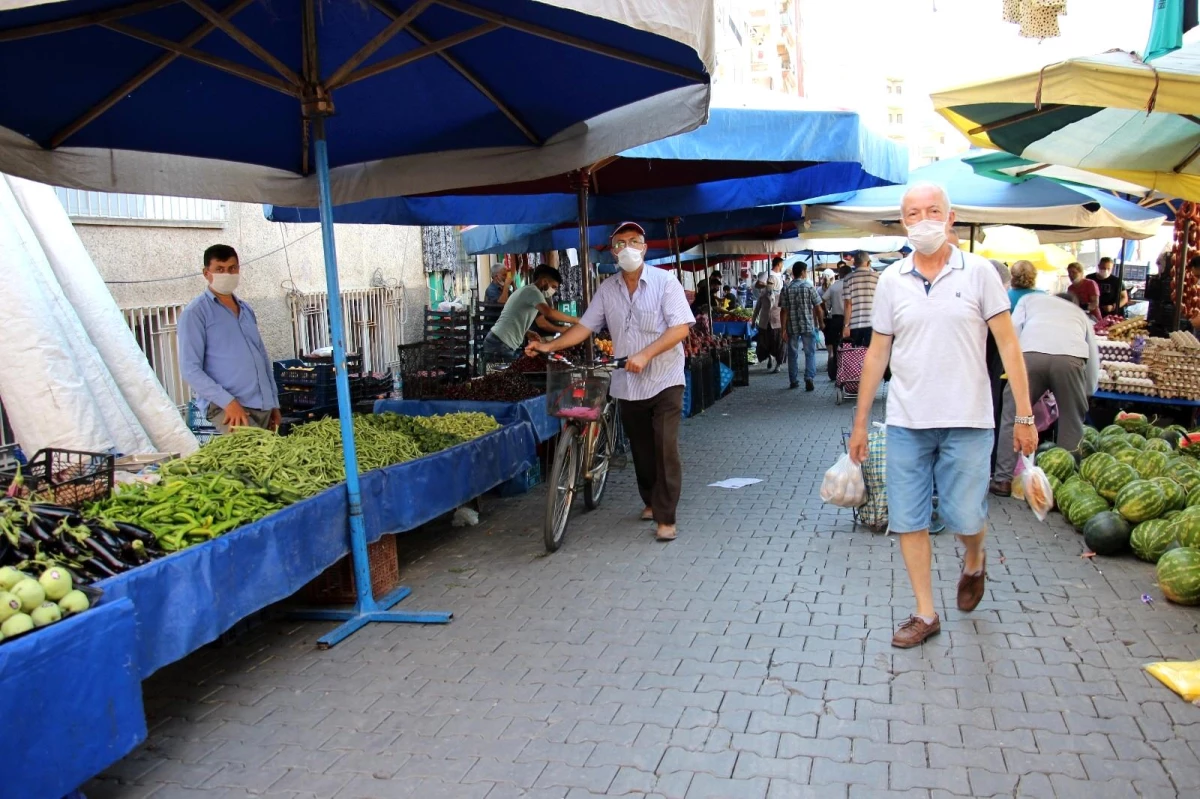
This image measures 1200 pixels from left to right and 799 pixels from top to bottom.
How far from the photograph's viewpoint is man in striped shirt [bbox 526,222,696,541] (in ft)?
21.7

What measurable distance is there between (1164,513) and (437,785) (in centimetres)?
493

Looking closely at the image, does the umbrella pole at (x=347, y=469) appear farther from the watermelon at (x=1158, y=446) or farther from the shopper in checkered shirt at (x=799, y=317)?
the shopper in checkered shirt at (x=799, y=317)

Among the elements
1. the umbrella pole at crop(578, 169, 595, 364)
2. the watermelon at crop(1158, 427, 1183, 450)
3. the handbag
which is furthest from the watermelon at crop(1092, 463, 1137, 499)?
the umbrella pole at crop(578, 169, 595, 364)

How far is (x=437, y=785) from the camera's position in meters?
3.49

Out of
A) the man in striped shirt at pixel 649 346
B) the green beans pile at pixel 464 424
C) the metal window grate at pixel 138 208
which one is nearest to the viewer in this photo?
the man in striped shirt at pixel 649 346

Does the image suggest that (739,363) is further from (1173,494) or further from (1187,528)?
(1187,528)

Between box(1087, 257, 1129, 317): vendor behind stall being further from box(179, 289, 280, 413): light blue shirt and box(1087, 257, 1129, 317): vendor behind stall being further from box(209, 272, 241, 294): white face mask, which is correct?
box(209, 272, 241, 294): white face mask

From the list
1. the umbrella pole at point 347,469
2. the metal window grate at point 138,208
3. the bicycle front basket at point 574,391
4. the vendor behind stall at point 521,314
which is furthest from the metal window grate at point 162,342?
the umbrella pole at point 347,469

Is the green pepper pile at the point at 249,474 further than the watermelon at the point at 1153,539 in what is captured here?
No

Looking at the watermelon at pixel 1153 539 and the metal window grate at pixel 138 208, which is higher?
the metal window grate at pixel 138 208

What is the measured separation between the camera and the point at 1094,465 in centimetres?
673

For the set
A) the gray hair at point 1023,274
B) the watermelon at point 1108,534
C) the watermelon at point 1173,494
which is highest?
the gray hair at point 1023,274

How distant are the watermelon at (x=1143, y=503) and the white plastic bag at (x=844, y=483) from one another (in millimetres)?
2307

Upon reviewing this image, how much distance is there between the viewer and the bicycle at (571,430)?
6473 millimetres
